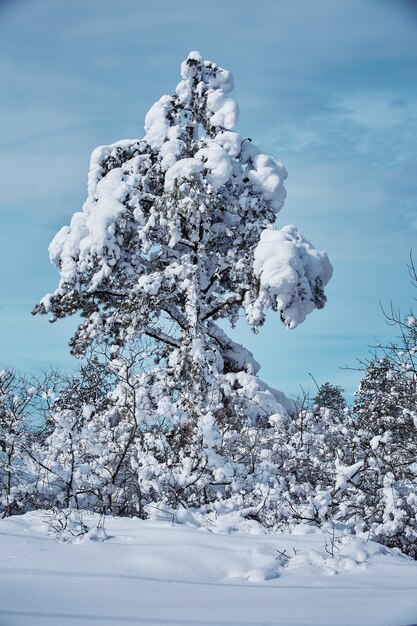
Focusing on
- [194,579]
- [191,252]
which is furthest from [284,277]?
[194,579]

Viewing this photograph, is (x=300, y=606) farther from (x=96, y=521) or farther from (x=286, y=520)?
(x=286, y=520)

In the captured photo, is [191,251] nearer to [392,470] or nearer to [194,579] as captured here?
[392,470]

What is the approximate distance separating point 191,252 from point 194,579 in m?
11.9

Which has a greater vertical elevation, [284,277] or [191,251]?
[191,251]

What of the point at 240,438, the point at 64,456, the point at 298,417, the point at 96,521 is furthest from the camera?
the point at 298,417

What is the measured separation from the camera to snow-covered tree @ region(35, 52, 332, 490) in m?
14.5

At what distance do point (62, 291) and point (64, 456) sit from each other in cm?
767

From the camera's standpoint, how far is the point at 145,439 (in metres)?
9.85

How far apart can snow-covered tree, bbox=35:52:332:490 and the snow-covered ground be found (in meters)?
7.32

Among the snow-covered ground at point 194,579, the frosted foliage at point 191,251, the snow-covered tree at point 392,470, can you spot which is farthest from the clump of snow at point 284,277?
the snow-covered ground at point 194,579

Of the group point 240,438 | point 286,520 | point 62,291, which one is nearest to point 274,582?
point 286,520

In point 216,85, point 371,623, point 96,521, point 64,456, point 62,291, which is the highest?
point 216,85

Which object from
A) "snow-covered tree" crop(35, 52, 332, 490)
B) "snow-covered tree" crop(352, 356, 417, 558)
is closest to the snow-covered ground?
"snow-covered tree" crop(352, 356, 417, 558)

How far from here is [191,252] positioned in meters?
16.3
